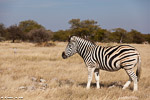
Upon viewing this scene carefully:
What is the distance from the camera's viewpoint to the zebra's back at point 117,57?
279 inches

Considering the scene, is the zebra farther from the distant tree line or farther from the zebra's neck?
the distant tree line

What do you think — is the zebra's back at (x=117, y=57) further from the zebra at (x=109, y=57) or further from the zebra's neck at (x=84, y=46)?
the zebra's neck at (x=84, y=46)

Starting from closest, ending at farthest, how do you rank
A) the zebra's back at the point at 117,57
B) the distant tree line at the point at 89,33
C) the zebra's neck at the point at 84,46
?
the zebra's back at the point at 117,57, the zebra's neck at the point at 84,46, the distant tree line at the point at 89,33

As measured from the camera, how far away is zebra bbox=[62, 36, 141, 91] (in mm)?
7129

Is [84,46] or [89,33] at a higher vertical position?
[89,33]

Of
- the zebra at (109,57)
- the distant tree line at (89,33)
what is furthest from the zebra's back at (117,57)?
the distant tree line at (89,33)

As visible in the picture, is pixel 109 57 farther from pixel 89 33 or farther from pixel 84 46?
pixel 89 33

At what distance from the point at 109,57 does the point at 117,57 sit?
31 centimetres

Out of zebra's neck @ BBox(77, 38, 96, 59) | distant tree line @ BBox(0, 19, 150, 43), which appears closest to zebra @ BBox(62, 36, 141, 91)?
zebra's neck @ BBox(77, 38, 96, 59)

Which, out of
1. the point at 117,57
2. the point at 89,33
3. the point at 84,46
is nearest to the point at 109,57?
the point at 117,57

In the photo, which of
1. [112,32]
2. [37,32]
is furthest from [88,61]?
[112,32]

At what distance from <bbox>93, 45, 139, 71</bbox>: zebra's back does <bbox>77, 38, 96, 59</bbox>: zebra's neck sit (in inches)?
18.2

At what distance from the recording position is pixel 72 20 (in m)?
67.1

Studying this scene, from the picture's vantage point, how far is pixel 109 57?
7383mm
